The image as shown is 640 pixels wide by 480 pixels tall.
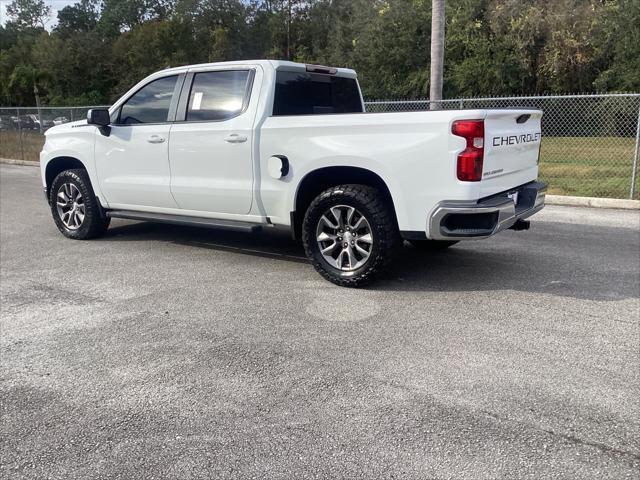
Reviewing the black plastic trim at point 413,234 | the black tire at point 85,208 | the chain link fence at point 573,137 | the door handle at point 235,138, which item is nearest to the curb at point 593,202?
the chain link fence at point 573,137

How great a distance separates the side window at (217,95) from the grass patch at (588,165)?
713 centimetres

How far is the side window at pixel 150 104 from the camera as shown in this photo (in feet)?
20.9

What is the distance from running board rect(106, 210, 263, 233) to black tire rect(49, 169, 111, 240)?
24cm

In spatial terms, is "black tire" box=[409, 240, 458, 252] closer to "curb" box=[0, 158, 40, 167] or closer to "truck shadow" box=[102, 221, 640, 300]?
"truck shadow" box=[102, 221, 640, 300]

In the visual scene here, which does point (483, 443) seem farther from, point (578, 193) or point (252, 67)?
point (578, 193)

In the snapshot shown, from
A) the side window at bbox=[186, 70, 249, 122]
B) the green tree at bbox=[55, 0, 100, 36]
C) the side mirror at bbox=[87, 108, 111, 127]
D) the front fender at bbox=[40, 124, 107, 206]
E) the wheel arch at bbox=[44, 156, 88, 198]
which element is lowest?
the wheel arch at bbox=[44, 156, 88, 198]

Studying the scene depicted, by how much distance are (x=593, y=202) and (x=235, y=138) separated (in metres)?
6.83

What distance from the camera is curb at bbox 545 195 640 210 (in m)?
9.55

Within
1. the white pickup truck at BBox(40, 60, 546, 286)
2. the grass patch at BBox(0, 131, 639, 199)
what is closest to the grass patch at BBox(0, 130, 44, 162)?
the white pickup truck at BBox(40, 60, 546, 286)

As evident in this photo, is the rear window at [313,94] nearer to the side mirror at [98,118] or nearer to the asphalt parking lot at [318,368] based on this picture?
the asphalt parking lot at [318,368]

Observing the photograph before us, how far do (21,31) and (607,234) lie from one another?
96680 millimetres

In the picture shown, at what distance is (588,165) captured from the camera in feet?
45.1

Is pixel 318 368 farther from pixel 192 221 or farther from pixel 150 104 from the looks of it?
pixel 150 104

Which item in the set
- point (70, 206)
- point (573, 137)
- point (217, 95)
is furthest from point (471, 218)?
point (573, 137)
